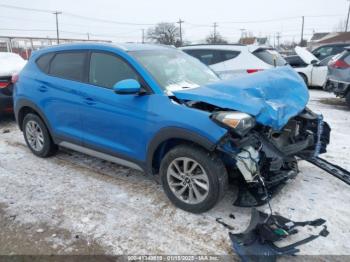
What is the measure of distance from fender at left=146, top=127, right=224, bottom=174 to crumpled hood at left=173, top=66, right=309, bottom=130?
0.36m

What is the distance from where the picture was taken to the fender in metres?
3.11

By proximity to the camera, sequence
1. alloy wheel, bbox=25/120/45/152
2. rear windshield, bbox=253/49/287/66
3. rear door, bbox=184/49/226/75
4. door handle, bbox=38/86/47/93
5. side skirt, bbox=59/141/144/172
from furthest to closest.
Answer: rear door, bbox=184/49/226/75, rear windshield, bbox=253/49/287/66, alloy wheel, bbox=25/120/45/152, door handle, bbox=38/86/47/93, side skirt, bbox=59/141/144/172

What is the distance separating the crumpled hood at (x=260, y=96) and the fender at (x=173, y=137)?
36cm

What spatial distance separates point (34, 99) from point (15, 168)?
1028mm

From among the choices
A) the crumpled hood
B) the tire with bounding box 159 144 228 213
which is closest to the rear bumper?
the crumpled hood

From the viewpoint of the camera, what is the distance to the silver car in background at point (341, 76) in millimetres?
8234

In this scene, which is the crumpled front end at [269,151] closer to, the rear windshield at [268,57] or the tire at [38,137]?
the tire at [38,137]

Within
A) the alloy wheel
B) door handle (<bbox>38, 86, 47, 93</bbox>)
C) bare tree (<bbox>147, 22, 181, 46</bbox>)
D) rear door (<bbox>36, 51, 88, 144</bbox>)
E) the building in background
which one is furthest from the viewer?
bare tree (<bbox>147, 22, 181, 46</bbox>)

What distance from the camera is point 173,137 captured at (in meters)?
3.36

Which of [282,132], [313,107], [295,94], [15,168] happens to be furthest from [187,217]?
[313,107]

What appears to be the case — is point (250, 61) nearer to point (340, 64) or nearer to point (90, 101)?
point (340, 64)

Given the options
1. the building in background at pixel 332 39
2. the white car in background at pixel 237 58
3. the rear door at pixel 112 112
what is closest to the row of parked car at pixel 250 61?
the white car in background at pixel 237 58


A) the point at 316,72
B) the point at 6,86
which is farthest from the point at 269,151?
the point at 316,72

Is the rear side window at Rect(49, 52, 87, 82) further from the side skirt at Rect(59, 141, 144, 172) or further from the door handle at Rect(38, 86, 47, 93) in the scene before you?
the side skirt at Rect(59, 141, 144, 172)
